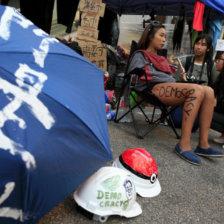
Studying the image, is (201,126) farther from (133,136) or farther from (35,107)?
(35,107)

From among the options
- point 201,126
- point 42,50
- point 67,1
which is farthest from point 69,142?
point 67,1

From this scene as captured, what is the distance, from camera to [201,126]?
113 inches

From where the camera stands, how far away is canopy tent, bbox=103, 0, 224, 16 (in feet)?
17.5

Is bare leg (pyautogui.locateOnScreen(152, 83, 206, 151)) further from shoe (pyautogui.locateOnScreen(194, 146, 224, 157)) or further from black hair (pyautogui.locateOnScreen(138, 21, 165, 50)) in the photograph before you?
black hair (pyautogui.locateOnScreen(138, 21, 165, 50))

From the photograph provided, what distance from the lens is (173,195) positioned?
2100mm

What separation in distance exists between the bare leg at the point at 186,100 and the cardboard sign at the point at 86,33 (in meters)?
1.73

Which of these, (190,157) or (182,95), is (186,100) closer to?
(182,95)

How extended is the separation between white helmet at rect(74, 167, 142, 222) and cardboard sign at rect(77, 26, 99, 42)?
2.94 meters

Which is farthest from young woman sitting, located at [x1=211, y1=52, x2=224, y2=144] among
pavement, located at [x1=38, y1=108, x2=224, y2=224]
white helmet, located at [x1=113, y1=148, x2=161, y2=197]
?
white helmet, located at [x1=113, y1=148, x2=161, y2=197]

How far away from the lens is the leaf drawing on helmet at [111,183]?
1597 mm

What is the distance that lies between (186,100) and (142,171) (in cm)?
117

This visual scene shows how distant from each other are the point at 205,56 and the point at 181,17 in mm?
2273

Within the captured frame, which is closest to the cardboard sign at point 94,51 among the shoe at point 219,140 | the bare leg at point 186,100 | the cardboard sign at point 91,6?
the cardboard sign at point 91,6

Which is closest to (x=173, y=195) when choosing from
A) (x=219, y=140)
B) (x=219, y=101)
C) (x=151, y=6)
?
(x=219, y=140)
